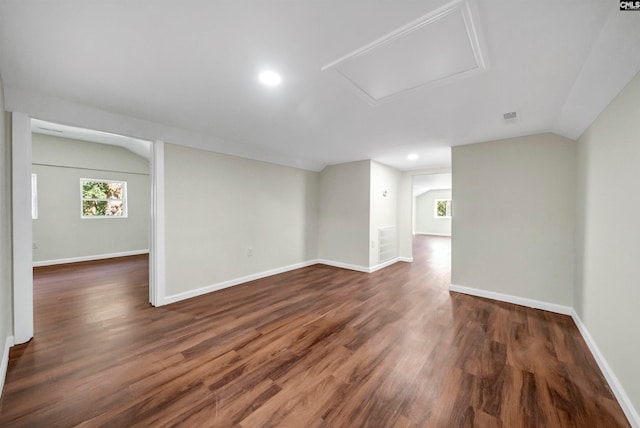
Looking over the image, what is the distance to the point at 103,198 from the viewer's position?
18.9 ft

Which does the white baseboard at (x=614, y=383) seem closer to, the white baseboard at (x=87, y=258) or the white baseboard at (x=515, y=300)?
the white baseboard at (x=515, y=300)

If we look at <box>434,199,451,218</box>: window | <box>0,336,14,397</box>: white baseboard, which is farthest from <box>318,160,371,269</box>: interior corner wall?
<box>434,199,451,218</box>: window

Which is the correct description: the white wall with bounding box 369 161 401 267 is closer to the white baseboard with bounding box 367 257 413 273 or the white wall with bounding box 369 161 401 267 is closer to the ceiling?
the white baseboard with bounding box 367 257 413 273

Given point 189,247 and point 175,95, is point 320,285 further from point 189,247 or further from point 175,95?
point 175,95

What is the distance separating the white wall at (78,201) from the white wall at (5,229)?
4.17 meters

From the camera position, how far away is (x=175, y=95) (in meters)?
2.04

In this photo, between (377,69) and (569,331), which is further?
(569,331)

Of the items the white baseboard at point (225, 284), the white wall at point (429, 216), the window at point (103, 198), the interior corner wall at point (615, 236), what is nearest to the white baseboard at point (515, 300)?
the interior corner wall at point (615, 236)

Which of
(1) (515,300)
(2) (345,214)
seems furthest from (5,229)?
(1) (515,300)

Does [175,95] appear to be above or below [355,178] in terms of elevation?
above

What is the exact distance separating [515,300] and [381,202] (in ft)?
8.53

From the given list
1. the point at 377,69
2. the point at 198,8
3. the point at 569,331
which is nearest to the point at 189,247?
the point at 198,8

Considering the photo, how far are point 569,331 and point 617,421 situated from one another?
1286mm

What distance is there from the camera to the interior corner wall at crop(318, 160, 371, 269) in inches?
178
